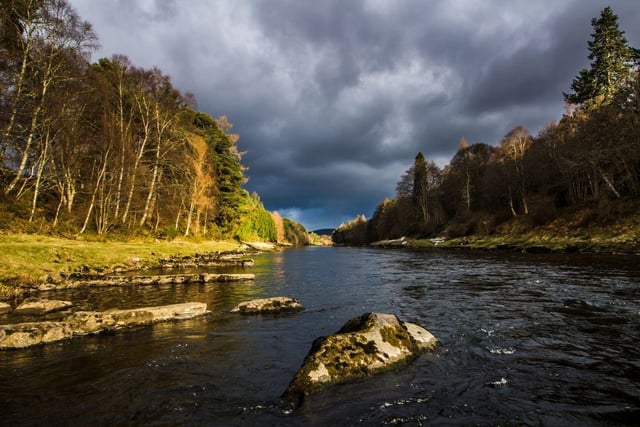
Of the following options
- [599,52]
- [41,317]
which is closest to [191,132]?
[41,317]

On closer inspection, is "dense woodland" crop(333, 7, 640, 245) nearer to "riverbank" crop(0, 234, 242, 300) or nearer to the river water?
the river water

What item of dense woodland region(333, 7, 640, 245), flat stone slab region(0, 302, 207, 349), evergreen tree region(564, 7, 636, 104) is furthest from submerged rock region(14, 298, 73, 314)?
evergreen tree region(564, 7, 636, 104)

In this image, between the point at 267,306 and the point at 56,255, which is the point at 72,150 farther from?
the point at 267,306

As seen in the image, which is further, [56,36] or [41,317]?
[56,36]

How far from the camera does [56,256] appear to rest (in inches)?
725

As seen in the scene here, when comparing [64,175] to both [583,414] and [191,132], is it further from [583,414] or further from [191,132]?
[583,414]

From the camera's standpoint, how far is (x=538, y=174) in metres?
51.2

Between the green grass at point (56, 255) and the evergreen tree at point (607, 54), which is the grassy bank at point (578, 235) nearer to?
the evergreen tree at point (607, 54)

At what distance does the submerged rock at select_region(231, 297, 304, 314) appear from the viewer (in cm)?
1088

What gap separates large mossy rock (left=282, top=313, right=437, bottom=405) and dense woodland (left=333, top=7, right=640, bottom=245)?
3905cm

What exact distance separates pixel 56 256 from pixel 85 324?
1342 centimetres

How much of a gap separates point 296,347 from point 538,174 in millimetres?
57590

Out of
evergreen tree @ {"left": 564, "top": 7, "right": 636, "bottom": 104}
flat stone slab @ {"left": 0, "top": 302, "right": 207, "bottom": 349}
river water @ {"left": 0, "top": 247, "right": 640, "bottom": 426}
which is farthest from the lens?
evergreen tree @ {"left": 564, "top": 7, "right": 636, "bottom": 104}

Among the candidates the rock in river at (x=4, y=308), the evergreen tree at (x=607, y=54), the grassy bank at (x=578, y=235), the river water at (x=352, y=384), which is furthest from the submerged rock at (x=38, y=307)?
the evergreen tree at (x=607, y=54)
